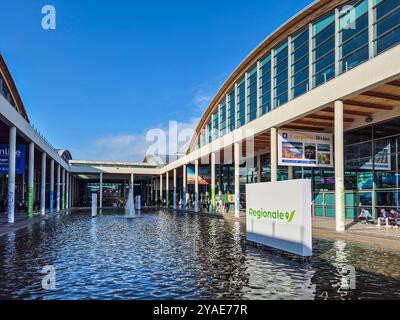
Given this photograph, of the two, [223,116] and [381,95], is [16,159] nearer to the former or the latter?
[381,95]

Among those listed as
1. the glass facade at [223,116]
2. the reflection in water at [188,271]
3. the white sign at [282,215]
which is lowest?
the reflection in water at [188,271]

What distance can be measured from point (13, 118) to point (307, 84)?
19007mm

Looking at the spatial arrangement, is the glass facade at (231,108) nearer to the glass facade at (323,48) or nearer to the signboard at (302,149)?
the glass facade at (323,48)

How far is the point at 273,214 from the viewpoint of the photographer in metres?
12.5

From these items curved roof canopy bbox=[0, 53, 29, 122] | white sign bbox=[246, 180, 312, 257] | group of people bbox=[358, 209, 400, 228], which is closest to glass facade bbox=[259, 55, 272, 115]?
group of people bbox=[358, 209, 400, 228]

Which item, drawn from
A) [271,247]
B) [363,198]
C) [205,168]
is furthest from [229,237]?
[205,168]

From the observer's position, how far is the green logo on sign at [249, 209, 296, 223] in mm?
11445

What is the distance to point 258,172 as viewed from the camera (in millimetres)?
39781

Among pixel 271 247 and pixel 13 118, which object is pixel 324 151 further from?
pixel 13 118

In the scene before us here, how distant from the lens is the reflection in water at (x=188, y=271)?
23.4 feet

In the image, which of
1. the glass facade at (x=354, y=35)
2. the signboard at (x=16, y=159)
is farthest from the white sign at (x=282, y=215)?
the signboard at (x=16, y=159)

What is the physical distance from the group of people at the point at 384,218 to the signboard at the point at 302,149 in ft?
12.4

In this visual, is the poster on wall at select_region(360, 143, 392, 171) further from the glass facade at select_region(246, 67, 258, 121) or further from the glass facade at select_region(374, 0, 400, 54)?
the glass facade at select_region(246, 67, 258, 121)

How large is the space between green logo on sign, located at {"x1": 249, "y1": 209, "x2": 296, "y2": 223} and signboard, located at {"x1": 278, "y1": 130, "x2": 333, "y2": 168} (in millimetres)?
Result: 9230
